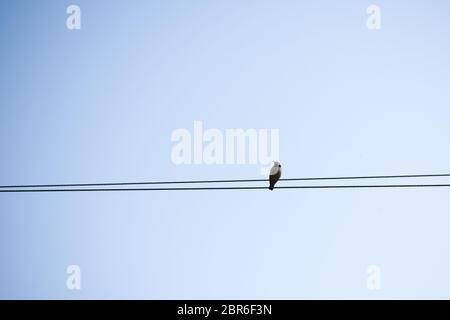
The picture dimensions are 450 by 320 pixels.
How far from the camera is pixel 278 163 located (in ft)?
29.7
